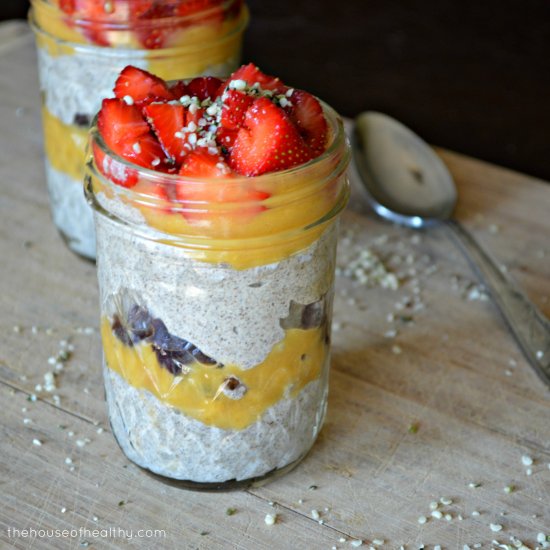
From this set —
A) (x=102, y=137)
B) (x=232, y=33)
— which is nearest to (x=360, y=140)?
(x=232, y=33)

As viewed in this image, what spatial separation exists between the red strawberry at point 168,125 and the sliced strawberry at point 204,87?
71 mm

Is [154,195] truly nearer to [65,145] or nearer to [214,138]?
[214,138]

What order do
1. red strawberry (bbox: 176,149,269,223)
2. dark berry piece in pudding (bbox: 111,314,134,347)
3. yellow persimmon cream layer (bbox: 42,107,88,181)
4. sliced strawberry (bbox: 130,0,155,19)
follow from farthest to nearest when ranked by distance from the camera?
1. yellow persimmon cream layer (bbox: 42,107,88,181)
2. sliced strawberry (bbox: 130,0,155,19)
3. dark berry piece in pudding (bbox: 111,314,134,347)
4. red strawberry (bbox: 176,149,269,223)

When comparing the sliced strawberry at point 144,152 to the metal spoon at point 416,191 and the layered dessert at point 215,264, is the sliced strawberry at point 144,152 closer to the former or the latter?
the layered dessert at point 215,264

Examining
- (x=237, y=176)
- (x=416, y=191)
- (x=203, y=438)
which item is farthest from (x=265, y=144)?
(x=416, y=191)

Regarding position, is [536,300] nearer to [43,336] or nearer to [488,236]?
[488,236]

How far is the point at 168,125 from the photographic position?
0.76m

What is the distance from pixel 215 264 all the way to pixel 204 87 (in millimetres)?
185

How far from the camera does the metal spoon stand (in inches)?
44.8

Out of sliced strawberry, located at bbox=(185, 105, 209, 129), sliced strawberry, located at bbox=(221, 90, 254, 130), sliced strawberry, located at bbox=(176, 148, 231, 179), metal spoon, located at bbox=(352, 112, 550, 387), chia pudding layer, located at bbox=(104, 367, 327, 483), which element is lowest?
metal spoon, located at bbox=(352, 112, 550, 387)

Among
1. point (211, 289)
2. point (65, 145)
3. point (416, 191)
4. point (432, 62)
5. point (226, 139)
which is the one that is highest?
point (226, 139)

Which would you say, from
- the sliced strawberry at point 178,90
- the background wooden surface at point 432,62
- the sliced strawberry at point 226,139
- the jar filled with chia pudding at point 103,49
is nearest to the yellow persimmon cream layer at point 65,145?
the jar filled with chia pudding at point 103,49

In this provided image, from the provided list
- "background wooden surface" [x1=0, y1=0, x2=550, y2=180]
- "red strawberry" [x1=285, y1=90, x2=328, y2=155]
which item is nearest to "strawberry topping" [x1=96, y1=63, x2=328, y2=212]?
"red strawberry" [x1=285, y1=90, x2=328, y2=155]

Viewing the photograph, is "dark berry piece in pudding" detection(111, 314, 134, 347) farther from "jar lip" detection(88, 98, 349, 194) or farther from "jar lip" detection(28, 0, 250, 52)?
"jar lip" detection(28, 0, 250, 52)
